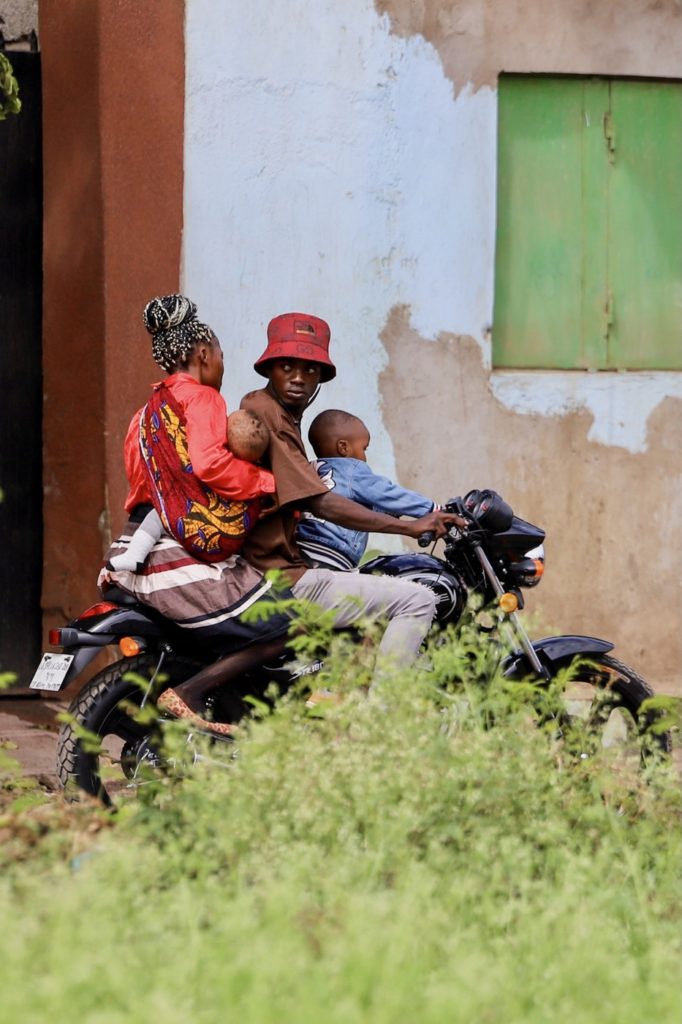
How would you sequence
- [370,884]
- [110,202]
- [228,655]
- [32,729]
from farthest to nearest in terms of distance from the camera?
[32,729] < [110,202] < [228,655] < [370,884]

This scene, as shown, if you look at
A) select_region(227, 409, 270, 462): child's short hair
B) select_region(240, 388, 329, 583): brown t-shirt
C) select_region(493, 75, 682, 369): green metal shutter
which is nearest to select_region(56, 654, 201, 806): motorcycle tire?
select_region(240, 388, 329, 583): brown t-shirt

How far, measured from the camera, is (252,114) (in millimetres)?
7176

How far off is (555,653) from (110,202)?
293 centimetres

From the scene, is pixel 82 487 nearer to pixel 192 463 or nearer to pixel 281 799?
pixel 192 463

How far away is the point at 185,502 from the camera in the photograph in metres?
5.09

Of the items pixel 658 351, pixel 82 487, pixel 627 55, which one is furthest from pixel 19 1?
pixel 658 351

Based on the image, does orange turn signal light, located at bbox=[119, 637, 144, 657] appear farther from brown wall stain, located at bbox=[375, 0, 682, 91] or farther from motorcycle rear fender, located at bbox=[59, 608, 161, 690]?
brown wall stain, located at bbox=[375, 0, 682, 91]

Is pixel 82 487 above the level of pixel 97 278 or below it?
below

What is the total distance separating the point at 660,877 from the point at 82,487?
3787 millimetres

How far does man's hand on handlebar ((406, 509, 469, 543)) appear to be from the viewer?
517 cm

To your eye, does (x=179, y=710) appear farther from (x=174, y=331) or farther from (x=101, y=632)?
(x=174, y=331)

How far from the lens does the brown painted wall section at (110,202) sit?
7062 mm

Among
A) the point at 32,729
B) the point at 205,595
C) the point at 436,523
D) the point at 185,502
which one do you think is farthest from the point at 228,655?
the point at 32,729

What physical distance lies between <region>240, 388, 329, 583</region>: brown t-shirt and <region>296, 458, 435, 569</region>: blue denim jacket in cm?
10
